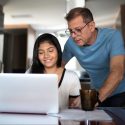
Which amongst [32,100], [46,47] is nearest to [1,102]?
[32,100]

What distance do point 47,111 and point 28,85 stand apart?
6.2 inches

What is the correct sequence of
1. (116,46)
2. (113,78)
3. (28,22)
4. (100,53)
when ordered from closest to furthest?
(113,78) < (116,46) < (100,53) < (28,22)

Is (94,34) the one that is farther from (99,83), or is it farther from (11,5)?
(11,5)

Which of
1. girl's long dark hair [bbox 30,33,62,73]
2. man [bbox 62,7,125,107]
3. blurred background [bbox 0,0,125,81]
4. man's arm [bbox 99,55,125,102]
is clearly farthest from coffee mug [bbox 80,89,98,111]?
blurred background [bbox 0,0,125,81]

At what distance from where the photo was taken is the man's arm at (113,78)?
1350 mm

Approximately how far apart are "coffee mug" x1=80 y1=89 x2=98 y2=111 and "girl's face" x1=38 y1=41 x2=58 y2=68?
0.57 meters

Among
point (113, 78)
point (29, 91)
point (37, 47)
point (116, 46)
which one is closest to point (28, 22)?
point (37, 47)

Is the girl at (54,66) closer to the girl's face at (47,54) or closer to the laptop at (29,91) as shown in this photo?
the girl's face at (47,54)

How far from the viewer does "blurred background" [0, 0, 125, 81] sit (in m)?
4.16

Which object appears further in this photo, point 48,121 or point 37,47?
point 37,47

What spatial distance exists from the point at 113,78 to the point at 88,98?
339mm

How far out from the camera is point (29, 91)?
38.8 inches

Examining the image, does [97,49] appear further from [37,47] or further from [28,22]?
[28,22]

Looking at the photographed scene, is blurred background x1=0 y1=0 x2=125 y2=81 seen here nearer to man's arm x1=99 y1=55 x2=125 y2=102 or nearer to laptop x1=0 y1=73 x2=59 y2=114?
man's arm x1=99 y1=55 x2=125 y2=102
